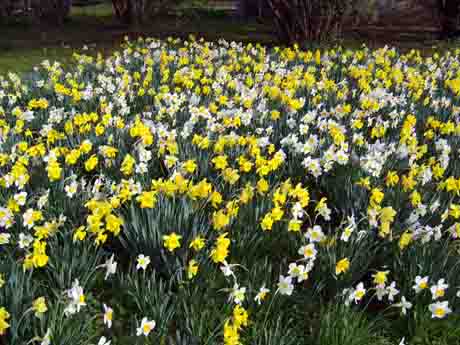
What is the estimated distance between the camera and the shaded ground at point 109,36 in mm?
9923

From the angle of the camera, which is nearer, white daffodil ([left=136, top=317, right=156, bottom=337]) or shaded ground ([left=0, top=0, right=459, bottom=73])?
white daffodil ([left=136, top=317, right=156, bottom=337])

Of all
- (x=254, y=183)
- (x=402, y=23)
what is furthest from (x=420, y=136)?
(x=402, y=23)

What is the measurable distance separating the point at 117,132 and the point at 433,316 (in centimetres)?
244

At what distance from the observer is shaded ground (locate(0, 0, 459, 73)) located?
9.92 metres

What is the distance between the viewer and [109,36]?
41.1 ft

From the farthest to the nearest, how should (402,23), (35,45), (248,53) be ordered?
(402,23)
(35,45)
(248,53)

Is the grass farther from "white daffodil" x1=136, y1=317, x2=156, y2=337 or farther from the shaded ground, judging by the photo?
"white daffodil" x1=136, y1=317, x2=156, y2=337

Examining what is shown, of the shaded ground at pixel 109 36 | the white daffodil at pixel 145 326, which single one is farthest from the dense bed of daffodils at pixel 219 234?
the shaded ground at pixel 109 36

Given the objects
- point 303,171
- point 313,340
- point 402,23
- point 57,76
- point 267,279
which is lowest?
point 313,340

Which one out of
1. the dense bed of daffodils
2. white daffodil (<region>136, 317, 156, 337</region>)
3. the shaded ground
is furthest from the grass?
white daffodil (<region>136, 317, 156, 337</region>)

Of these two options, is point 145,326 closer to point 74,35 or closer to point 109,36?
point 109,36

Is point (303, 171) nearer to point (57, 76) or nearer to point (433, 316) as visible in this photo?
point (433, 316)

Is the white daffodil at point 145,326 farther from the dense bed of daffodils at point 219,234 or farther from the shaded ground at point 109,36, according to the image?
the shaded ground at point 109,36

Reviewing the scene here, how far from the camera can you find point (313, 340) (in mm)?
2174
